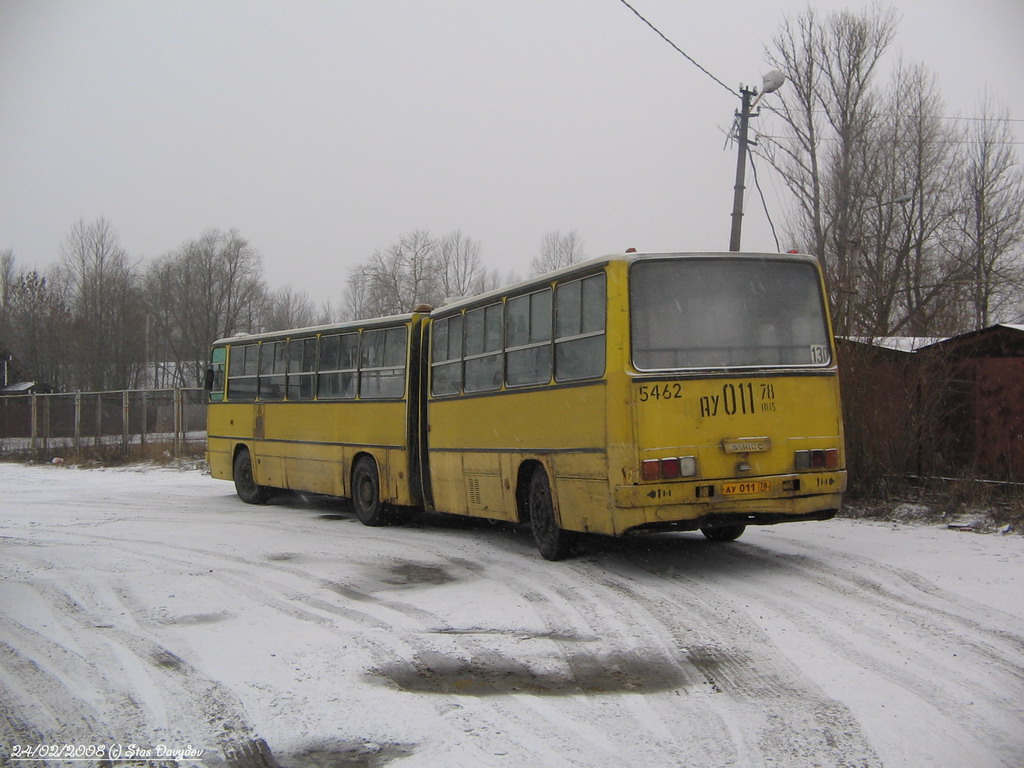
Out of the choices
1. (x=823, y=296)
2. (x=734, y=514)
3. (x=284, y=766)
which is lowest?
(x=284, y=766)

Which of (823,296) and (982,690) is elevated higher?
(823,296)

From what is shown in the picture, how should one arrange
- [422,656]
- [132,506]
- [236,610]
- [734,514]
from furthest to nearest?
[132,506] → [734,514] → [236,610] → [422,656]

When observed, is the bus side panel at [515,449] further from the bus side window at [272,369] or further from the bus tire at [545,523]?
the bus side window at [272,369]

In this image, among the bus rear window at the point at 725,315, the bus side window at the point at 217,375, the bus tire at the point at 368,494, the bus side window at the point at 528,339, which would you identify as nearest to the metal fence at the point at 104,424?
the bus side window at the point at 217,375

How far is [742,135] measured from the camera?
61.3 ft

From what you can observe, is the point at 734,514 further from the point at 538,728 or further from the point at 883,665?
the point at 538,728

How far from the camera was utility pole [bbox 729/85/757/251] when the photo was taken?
60.1ft

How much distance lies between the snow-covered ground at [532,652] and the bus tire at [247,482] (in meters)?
6.56

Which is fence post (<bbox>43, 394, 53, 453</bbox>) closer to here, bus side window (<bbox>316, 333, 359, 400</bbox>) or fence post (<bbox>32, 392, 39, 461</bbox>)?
fence post (<bbox>32, 392, 39, 461</bbox>)

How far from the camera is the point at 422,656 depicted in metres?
6.71

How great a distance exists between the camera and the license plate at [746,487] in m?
9.02

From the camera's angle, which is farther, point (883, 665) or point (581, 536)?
point (581, 536)

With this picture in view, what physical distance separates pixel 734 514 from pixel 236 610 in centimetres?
452

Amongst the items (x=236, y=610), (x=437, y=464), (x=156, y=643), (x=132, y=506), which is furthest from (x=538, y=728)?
(x=132, y=506)
